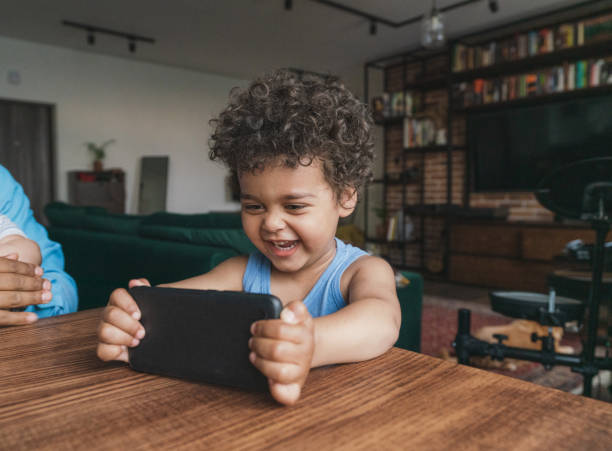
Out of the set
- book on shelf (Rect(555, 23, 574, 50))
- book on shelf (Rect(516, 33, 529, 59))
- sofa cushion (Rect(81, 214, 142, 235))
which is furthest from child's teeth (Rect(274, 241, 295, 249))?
book on shelf (Rect(516, 33, 529, 59))

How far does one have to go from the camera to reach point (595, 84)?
4.22 metres

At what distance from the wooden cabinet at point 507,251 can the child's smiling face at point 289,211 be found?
383cm

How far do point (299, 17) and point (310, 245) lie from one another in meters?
4.80

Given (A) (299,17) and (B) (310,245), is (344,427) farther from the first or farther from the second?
(A) (299,17)

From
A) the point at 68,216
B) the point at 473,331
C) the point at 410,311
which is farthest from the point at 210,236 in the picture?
the point at 473,331

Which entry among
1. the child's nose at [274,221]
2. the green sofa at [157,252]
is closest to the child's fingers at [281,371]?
the child's nose at [274,221]

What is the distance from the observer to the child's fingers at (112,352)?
493 millimetres

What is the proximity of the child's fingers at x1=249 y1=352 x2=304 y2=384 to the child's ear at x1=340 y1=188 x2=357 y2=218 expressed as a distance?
41 centimetres

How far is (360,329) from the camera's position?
1.67ft

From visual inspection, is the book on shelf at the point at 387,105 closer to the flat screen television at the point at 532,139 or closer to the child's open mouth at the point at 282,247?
the flat screen television at the point at 532,139

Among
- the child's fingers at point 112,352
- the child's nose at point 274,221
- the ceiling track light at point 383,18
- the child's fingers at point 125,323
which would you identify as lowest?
the child's fingers at point 112,352

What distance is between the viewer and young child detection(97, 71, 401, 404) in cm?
51

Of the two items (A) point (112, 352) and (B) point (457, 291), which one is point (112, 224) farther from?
(B) point (457, 291)

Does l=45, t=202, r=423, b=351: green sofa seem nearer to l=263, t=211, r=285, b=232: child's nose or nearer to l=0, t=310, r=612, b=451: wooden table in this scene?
l=263, t=211, r=285, b=232: child's nose
